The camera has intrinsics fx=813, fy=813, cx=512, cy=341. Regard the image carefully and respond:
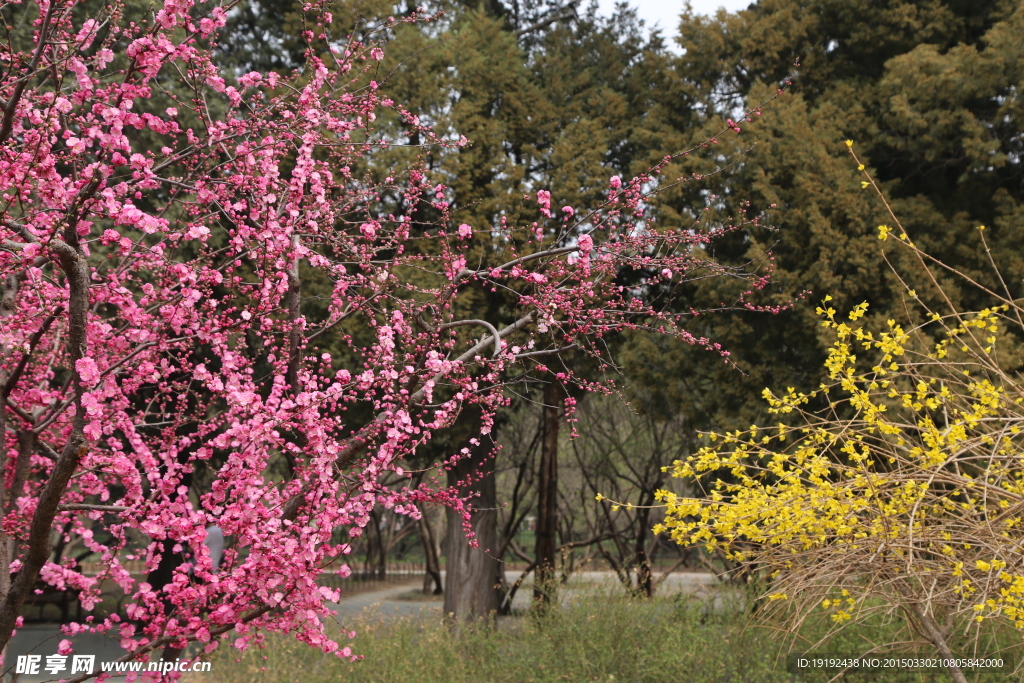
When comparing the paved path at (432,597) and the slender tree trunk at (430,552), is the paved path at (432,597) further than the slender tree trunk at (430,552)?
No

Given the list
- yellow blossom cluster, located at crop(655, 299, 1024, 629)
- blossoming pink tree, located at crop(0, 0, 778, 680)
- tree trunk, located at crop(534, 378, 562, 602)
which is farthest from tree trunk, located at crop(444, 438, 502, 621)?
blossoming pink tree, located at crop(0, 0, 778, 680)

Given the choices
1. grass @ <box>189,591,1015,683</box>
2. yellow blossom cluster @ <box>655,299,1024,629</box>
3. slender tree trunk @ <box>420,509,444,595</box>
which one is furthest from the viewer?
slender tree trunk @ <box>420,509,444,595</box>

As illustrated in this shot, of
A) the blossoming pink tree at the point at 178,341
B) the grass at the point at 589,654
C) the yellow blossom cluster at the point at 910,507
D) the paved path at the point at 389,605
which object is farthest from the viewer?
the paved path at the point at 389,605

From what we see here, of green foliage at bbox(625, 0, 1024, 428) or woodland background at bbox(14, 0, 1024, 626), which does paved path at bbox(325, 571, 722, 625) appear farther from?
green foliage at bbox(625, 0, 1024, 428)

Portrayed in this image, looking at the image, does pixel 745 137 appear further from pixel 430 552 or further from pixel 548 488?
pixel 430 552

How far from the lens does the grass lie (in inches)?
221

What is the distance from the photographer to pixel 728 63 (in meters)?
10.6

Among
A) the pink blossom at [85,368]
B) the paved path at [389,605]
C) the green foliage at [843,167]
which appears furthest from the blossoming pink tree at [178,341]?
the green foliage at [843,167]

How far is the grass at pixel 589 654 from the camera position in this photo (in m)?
5.61

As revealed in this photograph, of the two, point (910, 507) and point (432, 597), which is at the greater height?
point (910, 507)

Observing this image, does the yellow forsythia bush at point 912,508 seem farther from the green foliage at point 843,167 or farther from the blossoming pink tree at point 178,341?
the green foliage at point 843,167

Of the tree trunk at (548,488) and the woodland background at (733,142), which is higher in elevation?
the woodland background at (733,142)

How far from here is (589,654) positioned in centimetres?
589

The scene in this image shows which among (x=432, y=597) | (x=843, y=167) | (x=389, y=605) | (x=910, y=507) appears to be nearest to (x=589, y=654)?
(x=910, y=507)
